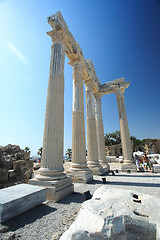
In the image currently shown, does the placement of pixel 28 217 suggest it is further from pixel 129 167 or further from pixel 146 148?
pixel 146 148

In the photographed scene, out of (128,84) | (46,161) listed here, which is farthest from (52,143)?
(128,84)

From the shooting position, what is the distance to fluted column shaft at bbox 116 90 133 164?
1541cm

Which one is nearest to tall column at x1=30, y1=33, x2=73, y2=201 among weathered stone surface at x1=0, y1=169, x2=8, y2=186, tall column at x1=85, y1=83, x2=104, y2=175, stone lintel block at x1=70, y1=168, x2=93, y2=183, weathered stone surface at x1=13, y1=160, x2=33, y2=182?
stone lintel block at x1=70, y1=168, x2=93, y2=183

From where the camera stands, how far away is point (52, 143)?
641cm

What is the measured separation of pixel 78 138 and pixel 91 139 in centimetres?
361

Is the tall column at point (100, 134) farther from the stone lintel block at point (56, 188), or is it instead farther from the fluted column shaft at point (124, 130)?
the stone lintel block at point (56, 188)

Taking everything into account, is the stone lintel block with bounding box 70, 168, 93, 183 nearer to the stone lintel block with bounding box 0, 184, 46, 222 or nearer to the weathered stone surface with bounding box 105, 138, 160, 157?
the stone lintel block with bounding box 0, 184, 46, 222

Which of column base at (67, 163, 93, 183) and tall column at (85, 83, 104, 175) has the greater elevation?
tall column at (85, 83, 104, 175)

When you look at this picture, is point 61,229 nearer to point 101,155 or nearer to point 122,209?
point 122,209

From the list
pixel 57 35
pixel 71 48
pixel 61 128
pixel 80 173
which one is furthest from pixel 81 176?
pixel 71 48

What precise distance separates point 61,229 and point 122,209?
187cm

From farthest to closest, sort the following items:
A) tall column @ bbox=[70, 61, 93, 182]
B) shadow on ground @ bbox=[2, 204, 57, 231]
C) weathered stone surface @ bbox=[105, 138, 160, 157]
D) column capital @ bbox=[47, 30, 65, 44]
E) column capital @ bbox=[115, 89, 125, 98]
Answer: weathered stone surface @ bbox=[105, 138, 160, 157] → column capital @ bbox=[115, 89, 125, 98] → tall column @ bbox=[70, 61, 93, 182] → column capital @ bbox=[47, 30, 65, 44] → shadow on ground @ bbox=[2, 204, 57, 231]

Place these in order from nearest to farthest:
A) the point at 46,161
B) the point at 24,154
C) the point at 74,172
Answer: the point at 46,161, the point at 74,172, the point at 24,154

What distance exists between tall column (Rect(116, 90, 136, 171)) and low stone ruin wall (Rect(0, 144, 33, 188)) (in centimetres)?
1204
